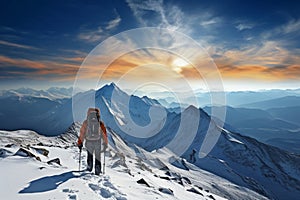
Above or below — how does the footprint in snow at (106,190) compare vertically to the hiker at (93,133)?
below

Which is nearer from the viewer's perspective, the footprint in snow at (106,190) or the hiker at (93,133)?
the footprint in snow at (106,190)

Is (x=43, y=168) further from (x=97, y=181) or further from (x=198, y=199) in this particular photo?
(x=198, y=199)

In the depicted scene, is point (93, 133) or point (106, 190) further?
point (93, 133)

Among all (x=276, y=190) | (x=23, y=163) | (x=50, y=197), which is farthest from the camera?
(x=276, y=190)

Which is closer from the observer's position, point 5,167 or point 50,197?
point 50,197

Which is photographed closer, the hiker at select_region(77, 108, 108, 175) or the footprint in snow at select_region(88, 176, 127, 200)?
the footprint in snow at select_region(88, 176, 127, 200)

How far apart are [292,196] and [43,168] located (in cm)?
21634

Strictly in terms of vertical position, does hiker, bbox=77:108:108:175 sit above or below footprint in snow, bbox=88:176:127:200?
above

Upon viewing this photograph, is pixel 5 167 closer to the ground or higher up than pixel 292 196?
higher up

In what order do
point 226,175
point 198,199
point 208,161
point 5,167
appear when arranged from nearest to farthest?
point 5,167, point 198,199, point 226,175, point 208,161

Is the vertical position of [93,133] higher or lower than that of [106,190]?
higher

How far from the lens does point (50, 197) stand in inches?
424

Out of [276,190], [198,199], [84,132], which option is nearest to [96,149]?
[84,132]

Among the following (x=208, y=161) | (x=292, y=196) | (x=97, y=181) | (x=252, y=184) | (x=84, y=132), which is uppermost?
(x=84, y=132)
